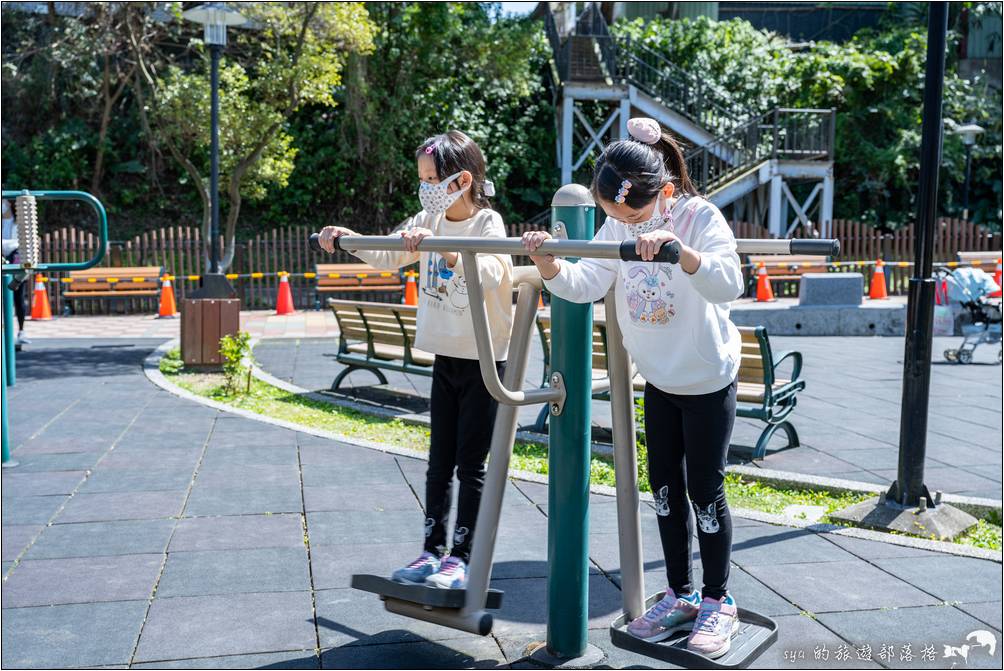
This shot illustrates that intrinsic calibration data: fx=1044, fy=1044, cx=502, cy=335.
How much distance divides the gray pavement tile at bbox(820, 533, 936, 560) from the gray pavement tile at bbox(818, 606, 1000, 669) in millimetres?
620

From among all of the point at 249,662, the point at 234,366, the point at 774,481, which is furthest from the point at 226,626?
the point at 234,366

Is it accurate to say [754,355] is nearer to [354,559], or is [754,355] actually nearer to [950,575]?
[950,575]

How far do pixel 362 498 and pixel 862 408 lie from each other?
14.8 feet

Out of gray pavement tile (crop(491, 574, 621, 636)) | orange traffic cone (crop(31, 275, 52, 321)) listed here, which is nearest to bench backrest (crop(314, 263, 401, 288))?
orange traffic cone (crop(31, 275, 52, 321))

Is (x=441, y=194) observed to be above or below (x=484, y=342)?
above

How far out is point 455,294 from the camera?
11.1ft

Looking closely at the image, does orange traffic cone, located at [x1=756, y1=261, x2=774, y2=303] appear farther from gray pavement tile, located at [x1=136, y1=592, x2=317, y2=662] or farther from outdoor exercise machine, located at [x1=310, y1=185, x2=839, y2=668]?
outdoor exercise machine, located at [x1=310, y1=185, x2=839, y2=668]

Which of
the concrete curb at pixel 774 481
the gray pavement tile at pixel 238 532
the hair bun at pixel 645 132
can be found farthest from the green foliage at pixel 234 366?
the hair bun at pixel 645 132

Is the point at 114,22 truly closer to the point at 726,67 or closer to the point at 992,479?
the point at 726,67

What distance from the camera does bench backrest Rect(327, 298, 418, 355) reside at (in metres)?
8.13

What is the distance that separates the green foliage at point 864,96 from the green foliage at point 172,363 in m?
17.7

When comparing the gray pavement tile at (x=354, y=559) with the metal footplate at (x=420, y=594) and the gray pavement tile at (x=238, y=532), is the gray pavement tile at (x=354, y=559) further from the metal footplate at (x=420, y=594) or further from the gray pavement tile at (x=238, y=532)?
the metal footplate at (x=420, y=594)

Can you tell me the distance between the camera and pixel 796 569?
13.4ft

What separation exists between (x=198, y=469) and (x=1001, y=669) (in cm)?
414
